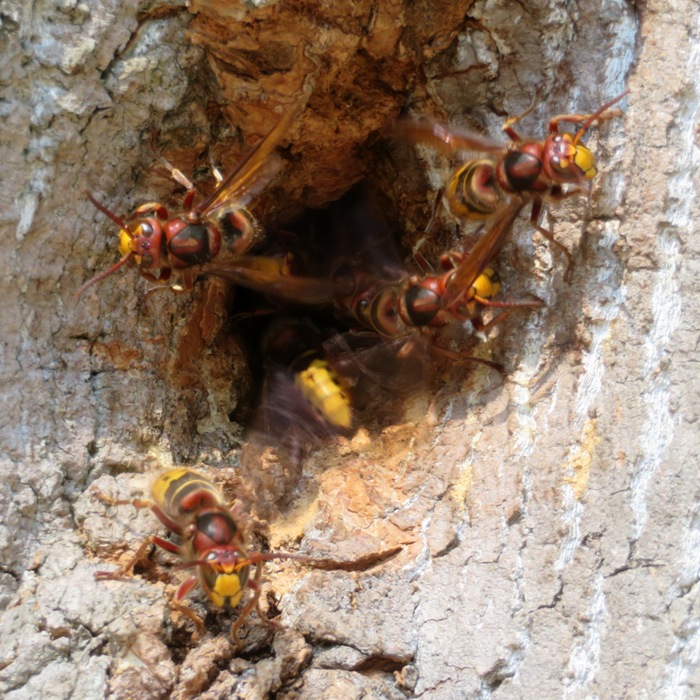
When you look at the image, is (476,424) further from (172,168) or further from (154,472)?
(172,168)

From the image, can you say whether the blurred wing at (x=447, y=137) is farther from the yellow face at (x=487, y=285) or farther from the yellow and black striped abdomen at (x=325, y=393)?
the yellow and black striped abdomen at (x=325, y=393)

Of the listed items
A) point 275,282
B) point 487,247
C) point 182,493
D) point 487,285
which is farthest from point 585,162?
point 182,493

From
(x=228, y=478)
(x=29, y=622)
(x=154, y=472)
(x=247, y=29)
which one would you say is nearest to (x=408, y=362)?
(x=228, y=478)

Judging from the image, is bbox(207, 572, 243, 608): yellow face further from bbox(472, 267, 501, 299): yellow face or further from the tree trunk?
bbox(472, 267, 501, 299): yellow face

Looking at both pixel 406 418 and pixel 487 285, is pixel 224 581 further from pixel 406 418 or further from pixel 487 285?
pixel 487 285

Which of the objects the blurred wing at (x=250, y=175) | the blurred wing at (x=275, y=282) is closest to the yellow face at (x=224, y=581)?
the blurred wing at (x=275, y=282)

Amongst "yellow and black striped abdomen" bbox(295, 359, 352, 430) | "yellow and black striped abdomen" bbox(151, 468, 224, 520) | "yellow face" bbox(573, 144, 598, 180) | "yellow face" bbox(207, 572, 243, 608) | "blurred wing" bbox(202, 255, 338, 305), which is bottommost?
"yellow face" bbox(207, 572, 243, 608)

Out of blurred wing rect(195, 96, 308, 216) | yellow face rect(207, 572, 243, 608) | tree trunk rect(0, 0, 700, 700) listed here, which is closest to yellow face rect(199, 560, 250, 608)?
yellow face rect(207, 572, 243, 608)
